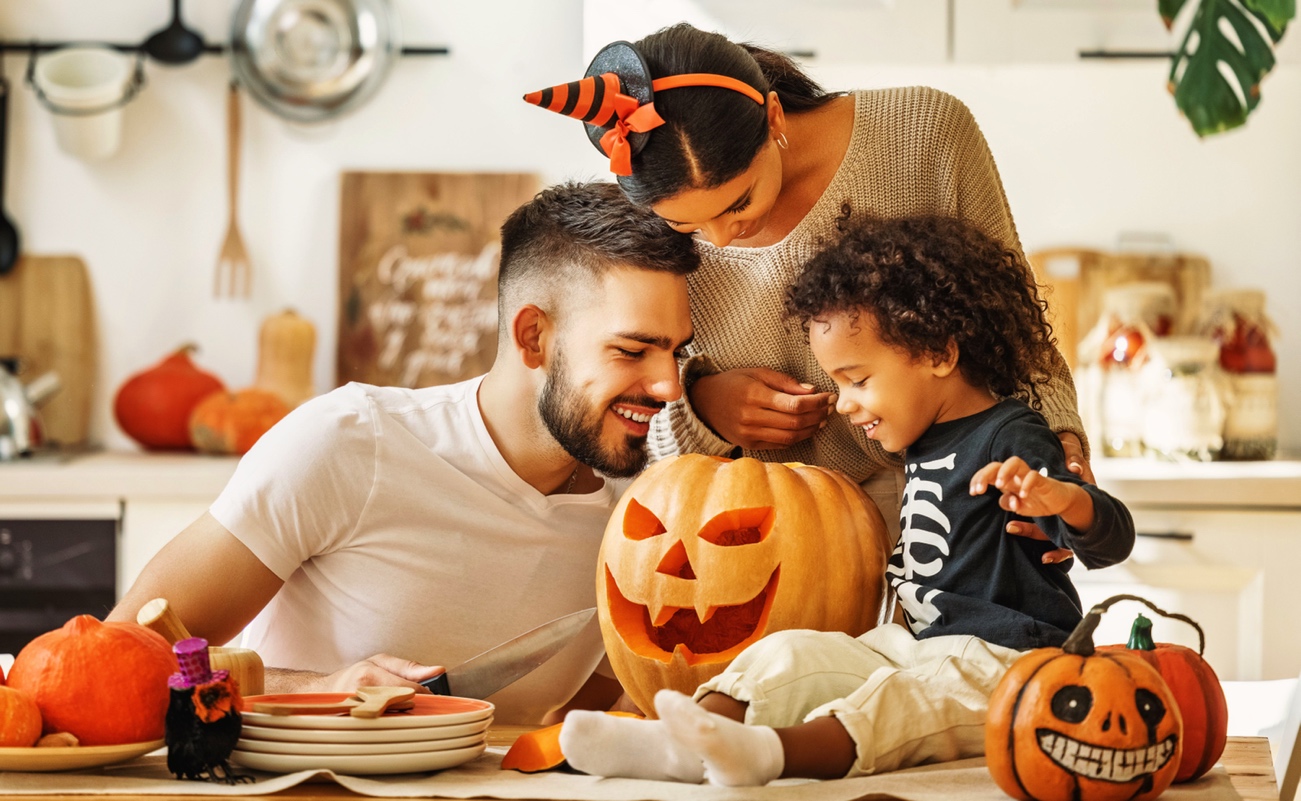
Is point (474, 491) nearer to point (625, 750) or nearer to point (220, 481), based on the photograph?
point (625, 750)

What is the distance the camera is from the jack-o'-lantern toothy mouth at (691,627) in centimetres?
113

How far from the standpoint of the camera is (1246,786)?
3.12 feet

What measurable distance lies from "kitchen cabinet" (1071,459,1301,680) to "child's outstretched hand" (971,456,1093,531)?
5.00ft

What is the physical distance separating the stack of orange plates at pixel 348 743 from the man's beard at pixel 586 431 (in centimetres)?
48

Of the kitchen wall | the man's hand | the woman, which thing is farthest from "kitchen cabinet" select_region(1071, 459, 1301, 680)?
the man's hand

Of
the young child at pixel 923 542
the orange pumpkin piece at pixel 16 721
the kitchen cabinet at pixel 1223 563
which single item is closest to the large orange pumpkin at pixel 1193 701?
the young child at pixel 923 542

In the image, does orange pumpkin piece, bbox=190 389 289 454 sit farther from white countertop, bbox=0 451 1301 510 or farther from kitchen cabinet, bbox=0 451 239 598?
kitchen cabinet, bbox=0 451 239 598

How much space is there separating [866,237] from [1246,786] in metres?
0.59

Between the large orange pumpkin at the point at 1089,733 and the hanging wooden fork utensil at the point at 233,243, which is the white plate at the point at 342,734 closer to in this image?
the large orange pumpkin at the point at 1089,733

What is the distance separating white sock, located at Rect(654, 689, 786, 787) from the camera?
0.82m

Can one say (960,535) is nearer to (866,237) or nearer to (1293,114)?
(866,237)

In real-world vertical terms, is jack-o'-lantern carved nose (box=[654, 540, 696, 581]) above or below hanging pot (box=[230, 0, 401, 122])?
below

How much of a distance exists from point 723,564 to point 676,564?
6cm

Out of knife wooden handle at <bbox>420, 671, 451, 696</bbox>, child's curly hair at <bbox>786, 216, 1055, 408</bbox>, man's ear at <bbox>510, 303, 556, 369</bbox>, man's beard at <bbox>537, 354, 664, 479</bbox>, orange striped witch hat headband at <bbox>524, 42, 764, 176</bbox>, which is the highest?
orange striped witch hat headband at <bbox>524, 42, 764, 176</bbox>
